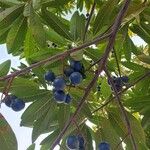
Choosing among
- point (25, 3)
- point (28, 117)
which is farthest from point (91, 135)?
point (25, 3)

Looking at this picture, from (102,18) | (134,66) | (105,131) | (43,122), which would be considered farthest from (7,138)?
(134,66)

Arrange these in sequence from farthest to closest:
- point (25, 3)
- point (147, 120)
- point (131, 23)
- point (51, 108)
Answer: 1. point (131, 23)
2. point (147, 120)
3. point (51, 108)
4. point (25, 3)

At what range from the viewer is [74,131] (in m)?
3.35

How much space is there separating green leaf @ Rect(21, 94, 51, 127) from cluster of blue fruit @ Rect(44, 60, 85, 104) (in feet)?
1.79

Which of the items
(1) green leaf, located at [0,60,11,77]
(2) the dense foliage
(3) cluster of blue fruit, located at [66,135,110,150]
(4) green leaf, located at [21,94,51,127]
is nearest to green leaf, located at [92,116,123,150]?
(2) the dense foliage

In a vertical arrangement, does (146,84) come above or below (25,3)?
below

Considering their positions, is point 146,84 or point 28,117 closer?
point 28,117

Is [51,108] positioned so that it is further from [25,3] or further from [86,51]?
[25,3]

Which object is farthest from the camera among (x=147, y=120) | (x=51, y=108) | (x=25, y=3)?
(x=147, y=120)

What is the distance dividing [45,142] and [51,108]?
1.54ft

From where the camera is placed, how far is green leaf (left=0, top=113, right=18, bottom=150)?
2869 mm

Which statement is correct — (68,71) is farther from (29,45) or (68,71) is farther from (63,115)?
(29,45)

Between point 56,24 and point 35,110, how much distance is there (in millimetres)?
593

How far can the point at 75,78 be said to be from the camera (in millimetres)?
2586
